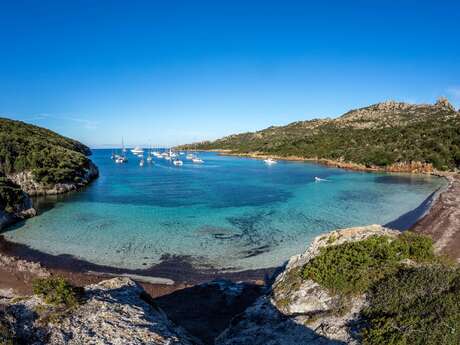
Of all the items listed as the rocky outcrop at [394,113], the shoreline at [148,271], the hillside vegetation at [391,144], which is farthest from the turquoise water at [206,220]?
the rocky outcrop at [394,113]

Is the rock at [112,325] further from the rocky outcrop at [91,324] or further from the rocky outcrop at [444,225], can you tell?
the rocky outcrop at [444,225]

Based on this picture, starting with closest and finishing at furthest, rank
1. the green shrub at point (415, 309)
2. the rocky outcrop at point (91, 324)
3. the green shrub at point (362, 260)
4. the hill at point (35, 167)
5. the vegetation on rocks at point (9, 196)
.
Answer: the green shrub at point (415, 309)
the rocky outcrop at point (91, 324)
the green shrub at point (362, 260)
the vegetation on rocks at point (9, 196)
the hill at point (35, 167)

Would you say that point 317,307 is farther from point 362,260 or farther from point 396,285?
point 396,285

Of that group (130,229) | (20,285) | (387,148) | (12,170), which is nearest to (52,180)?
(12,170)

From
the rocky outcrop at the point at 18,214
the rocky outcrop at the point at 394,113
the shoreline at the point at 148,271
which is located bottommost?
the shoreline at the point at 148,271

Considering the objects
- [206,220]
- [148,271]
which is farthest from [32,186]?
[148,271]

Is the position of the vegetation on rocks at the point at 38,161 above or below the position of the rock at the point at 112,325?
above
